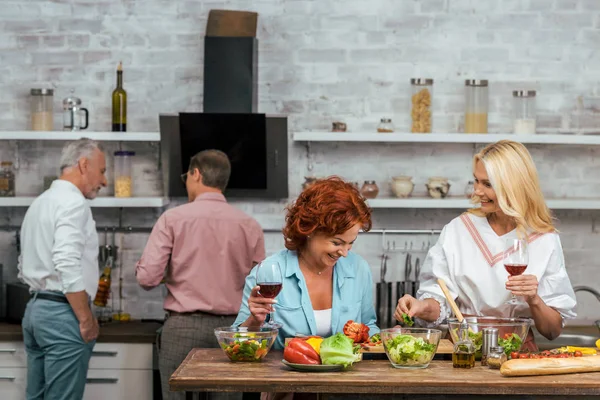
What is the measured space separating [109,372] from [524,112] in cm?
288

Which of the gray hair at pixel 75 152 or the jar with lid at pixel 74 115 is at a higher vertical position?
the jar with lid at pixel 74 115

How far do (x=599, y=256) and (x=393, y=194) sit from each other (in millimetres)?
1390

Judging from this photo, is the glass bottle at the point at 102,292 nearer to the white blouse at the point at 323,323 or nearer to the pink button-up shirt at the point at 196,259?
the pink button-up shirt at the point at 196,259

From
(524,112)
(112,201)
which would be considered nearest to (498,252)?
(524,112)

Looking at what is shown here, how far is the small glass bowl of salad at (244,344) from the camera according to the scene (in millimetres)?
3119

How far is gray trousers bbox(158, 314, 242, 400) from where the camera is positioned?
16.0ft

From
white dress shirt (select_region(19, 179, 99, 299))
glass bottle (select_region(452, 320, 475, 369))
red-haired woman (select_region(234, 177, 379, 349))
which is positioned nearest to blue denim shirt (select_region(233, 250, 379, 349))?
red-haired woman (select_region(234, 177, 379, 349))

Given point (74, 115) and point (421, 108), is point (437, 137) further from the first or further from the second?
point (74, 115)

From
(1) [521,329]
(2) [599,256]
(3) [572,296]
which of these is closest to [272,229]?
(2) [599,256]

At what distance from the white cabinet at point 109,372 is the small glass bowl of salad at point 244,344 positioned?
2.34 meters

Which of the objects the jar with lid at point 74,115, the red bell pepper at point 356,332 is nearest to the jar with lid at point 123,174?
the jar with lid at point 74,115

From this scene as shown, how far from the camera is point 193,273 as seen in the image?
4.88 meters

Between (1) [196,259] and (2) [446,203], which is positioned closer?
(1) [196,259]

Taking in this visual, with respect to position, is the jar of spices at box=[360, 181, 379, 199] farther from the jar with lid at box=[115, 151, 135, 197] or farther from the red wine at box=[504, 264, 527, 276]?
the red wine at box=[504, 264, 527, 276]
